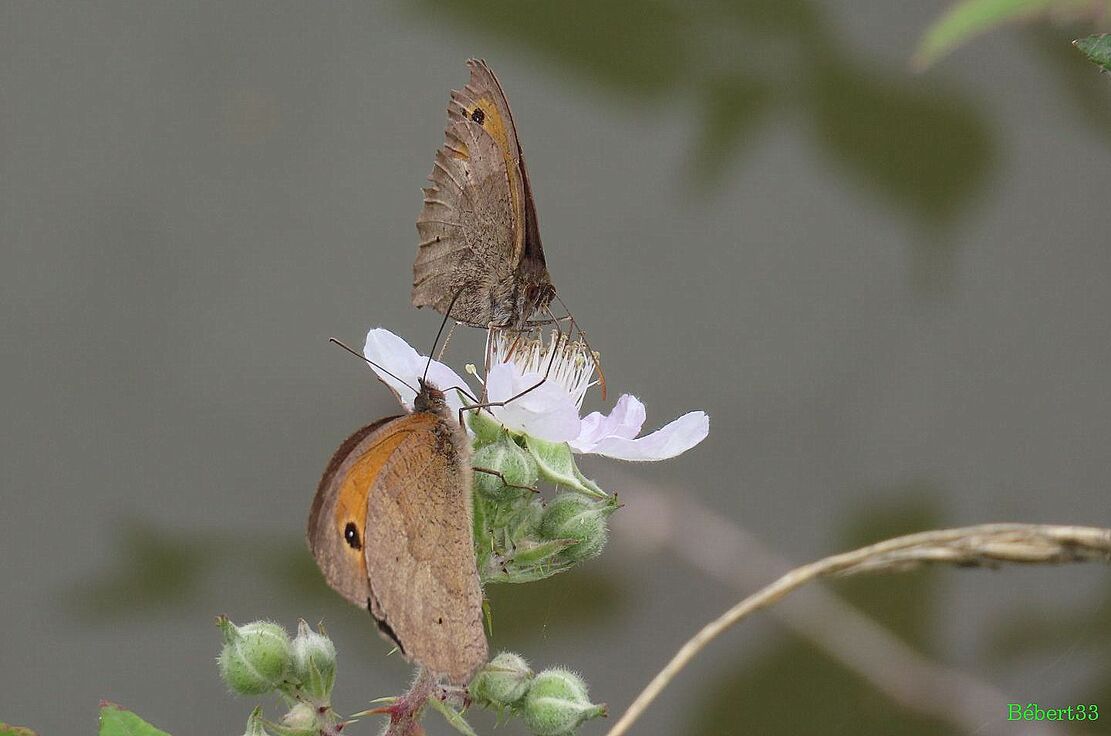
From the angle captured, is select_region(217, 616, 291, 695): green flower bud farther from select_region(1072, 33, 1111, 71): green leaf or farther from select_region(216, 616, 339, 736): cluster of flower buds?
select_region(1072, 33, 1111, 71): green leaf

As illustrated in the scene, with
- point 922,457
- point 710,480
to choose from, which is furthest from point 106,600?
point 922,457

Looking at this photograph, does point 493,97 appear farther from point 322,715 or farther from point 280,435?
point 280,435

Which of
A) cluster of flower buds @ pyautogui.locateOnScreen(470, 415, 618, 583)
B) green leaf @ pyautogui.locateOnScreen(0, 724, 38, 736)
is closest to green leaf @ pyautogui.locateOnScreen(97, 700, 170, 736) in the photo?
green leaf @ pyautogui.locateOnScreen(0, 724, 38, 736)

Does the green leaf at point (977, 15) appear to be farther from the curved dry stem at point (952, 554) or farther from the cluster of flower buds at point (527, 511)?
the cluster of flower buds at point (527, 511)

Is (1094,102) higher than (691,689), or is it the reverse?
(1094,102)

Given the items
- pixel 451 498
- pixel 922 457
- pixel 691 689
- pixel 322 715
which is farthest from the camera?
pixel 922 457

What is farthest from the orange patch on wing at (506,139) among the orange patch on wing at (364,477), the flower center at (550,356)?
the orange patch on wing at (364,477)
